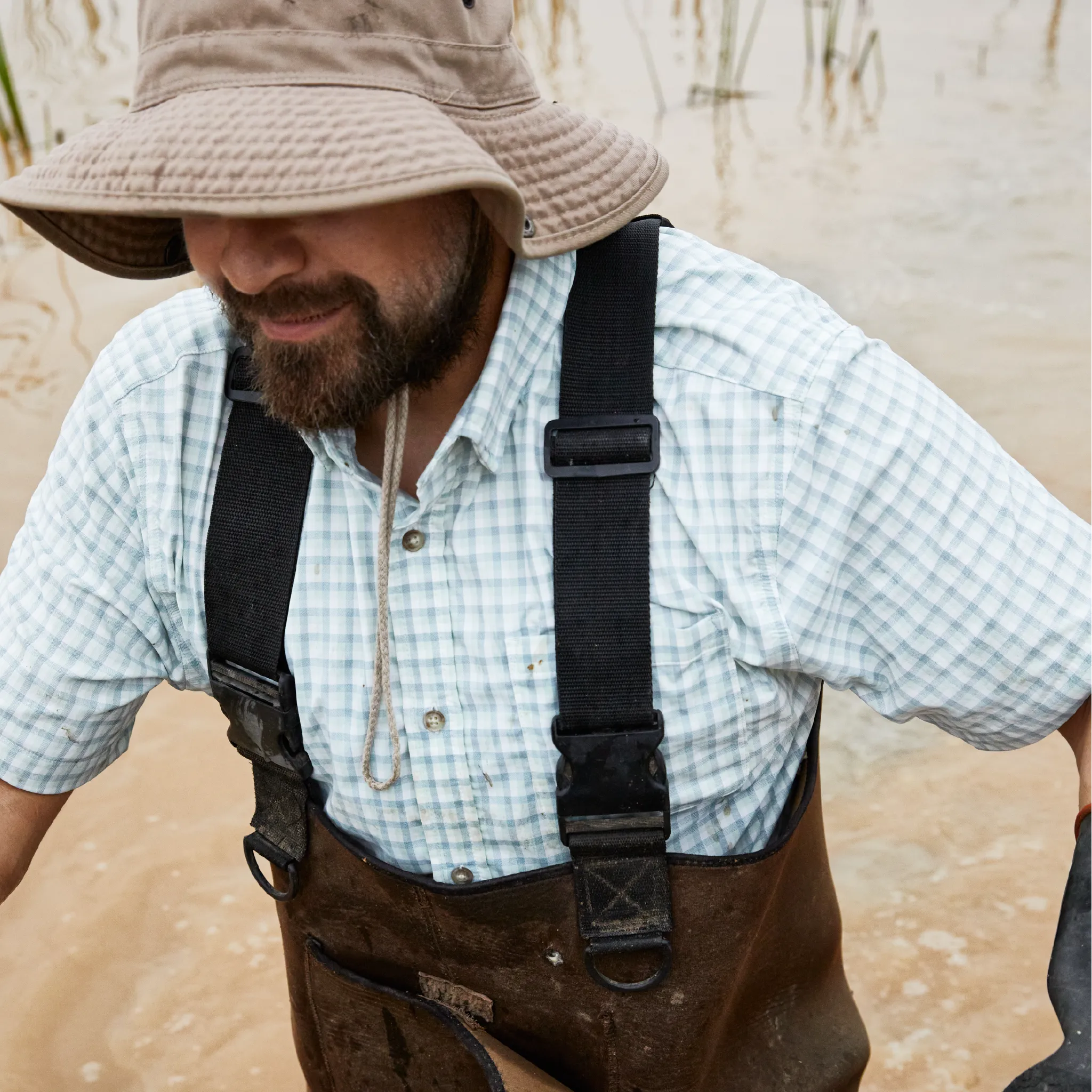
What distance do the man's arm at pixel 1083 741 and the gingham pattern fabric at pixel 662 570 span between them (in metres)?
0.03

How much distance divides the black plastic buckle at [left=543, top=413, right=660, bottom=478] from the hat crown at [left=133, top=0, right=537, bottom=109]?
0.96 feet

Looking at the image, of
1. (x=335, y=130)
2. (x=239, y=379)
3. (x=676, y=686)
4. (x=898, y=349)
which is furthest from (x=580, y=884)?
(x=898, y=349)

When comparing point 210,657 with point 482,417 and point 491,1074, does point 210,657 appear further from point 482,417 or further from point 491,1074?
point 491,1074

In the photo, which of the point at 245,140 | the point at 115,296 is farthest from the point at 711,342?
the point at 115,296

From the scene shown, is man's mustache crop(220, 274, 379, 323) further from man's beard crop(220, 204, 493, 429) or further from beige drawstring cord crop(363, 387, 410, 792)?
beige drawstring cord crop(363, 387, 410, 792)

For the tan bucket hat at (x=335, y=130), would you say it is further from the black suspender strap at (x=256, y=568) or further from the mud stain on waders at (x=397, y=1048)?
the mud stain on waders at (x=397, y=1048)

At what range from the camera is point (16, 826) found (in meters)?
1.47

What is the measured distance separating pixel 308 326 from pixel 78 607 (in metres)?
0.41

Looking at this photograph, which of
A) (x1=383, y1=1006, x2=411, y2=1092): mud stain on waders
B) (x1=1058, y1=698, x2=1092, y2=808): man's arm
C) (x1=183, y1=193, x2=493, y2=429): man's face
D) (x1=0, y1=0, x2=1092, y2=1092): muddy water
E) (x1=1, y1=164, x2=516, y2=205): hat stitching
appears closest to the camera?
(x1=1, y1=164, x2=516, y2=205): hat stitching

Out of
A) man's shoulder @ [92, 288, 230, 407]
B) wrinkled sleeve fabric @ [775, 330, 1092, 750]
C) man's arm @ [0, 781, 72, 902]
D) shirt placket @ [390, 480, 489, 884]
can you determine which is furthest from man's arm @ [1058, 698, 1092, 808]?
man's arm @ [0, 781, 72, 902]

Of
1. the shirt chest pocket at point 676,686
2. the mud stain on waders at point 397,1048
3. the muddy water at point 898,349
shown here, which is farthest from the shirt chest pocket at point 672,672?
the muddy water at point 898,349

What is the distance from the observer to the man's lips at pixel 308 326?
1205 mm

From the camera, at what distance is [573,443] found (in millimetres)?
1243

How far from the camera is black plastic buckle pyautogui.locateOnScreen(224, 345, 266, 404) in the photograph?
1358 mm
